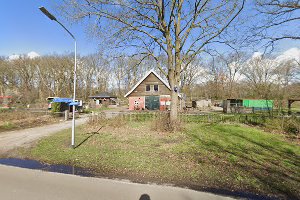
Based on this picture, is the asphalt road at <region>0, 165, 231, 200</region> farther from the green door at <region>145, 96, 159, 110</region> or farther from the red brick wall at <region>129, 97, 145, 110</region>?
the red brick wall at <region>129, 97, 145, 110</region>

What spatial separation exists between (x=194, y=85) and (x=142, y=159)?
5010 centimetres

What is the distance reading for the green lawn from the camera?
5.20m

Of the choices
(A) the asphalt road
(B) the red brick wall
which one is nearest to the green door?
(B) the red brick wall

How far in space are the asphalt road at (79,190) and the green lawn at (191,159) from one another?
574 mm

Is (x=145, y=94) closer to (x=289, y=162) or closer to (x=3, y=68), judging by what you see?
(x=289, y=162)

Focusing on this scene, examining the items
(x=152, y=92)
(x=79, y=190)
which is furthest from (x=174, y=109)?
(x=152, y=92)

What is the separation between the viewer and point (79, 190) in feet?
15.3

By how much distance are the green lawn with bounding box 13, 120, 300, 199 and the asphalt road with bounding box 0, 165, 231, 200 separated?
57 centimetres

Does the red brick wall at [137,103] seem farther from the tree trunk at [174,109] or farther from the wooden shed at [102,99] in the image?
the tree trunk at [174,109]

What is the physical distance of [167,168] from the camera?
6125 millimetres

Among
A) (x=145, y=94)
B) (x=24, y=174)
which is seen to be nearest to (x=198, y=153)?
(x=24, y=174)

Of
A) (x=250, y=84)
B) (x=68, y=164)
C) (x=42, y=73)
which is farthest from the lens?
(x=42, y=73)

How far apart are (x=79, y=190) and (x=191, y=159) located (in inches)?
148

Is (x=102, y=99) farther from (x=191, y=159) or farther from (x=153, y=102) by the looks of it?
(x=191, y=159)
